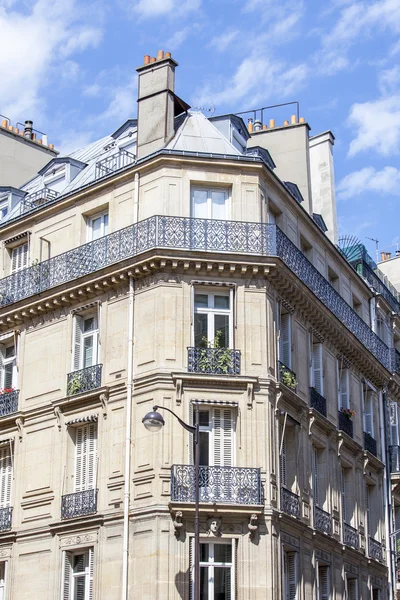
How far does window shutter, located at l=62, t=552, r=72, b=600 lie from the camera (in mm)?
23500

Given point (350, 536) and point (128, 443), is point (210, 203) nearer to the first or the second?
point (128, 443)

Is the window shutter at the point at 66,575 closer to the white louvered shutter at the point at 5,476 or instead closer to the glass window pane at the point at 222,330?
the white louvered shutter at the point at 5,476

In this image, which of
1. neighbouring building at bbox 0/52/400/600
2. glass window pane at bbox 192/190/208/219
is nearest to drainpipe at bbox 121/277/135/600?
neighbouring building at bbox 0/52/400/600

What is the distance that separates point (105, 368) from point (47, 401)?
1.96 m

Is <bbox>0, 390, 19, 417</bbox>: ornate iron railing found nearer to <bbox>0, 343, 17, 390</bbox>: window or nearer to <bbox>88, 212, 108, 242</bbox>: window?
<bbox>0, 343, 17, 390</bbox>: window

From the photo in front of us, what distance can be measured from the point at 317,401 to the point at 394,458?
6310 millimetres

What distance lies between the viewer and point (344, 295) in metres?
30.6

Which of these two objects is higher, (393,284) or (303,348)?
(393,284)

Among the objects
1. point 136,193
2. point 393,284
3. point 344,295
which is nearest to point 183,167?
point 136,193

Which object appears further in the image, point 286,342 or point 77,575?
point 286,342

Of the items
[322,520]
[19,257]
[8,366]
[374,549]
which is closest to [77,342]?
[8,366]

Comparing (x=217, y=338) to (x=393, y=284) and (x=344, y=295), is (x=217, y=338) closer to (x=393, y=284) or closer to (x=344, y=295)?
(x=344, y=295)

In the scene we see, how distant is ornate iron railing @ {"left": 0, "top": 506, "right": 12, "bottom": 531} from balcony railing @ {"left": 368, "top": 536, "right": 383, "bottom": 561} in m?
9.58

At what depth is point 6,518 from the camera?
2530 cm
